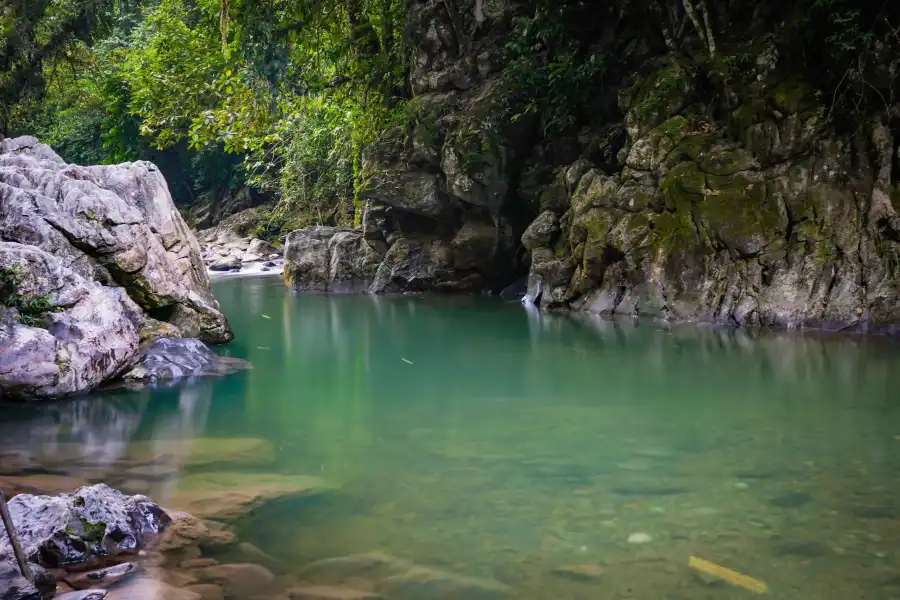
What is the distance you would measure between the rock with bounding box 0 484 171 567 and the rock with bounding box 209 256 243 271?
1006 inches

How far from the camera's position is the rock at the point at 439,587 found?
320cm

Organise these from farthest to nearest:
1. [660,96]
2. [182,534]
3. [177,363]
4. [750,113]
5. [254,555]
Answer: [660,96] → [750,113] → [177,363] → [182,534] → [254,555]

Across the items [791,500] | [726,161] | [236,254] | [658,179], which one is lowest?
[791,500]

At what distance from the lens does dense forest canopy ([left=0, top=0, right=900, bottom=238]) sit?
10.8 metres

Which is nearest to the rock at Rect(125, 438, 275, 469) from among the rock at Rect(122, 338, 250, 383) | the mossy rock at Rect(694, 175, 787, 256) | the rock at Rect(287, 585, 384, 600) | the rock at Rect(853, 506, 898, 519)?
the rock at Rect(287, 585, 384, 600)

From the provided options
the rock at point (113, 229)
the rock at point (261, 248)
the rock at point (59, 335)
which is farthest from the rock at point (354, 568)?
the rock at point (261, 248)

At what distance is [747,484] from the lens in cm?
441

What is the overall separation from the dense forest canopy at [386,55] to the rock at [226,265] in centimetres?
674

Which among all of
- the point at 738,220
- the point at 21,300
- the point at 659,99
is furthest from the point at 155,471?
the point at 659,99

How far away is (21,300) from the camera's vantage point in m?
7.17

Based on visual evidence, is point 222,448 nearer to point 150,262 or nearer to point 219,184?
point 150,262

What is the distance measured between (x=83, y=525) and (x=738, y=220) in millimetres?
9875

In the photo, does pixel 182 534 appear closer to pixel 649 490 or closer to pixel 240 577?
pixel 240 577

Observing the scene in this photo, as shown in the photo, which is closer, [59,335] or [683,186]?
[59,335]
